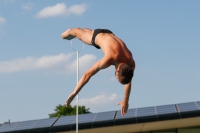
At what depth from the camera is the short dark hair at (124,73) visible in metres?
9.05

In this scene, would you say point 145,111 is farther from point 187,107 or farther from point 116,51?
point 116,51

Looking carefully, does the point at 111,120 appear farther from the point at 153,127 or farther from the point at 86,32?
the point at 86,32

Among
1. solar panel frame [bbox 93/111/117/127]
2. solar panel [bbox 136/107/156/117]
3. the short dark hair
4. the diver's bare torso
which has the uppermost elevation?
solar panel [bbox 136/107/156/117]

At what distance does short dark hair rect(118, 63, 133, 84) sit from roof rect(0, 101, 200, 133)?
13223 millimetres

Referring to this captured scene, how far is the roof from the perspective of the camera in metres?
22.2

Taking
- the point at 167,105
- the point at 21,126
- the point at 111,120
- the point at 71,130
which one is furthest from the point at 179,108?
the point at 21,126

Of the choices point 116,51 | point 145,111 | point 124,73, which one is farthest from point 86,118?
point 124,73

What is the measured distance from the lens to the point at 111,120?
22562 mm

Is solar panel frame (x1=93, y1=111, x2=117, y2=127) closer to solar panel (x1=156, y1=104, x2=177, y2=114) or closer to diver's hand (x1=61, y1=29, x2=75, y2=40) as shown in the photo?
solar panel (x1=156, y1=104, x2=177, y2=114)

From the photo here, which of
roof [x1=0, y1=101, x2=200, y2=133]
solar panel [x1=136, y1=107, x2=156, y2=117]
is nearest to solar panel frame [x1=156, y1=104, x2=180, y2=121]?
roof [x1=0, y1=101, x2=200, y2=133]

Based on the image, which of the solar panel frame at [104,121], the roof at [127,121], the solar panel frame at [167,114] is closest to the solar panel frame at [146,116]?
the roof at [127,121]

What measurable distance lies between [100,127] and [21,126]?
143 inches

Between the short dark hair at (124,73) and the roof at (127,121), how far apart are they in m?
13.2

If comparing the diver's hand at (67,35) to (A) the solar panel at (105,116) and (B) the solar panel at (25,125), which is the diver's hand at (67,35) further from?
(B) the solar panel at (25,125)
